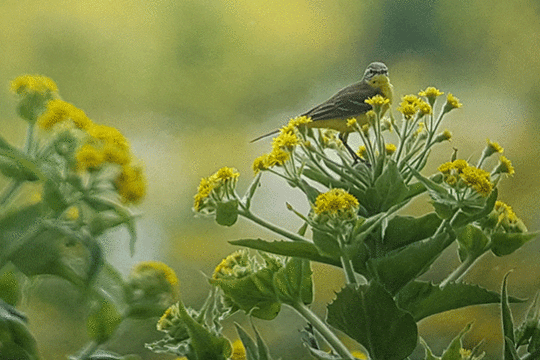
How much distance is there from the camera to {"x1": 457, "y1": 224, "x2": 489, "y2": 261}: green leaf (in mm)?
626

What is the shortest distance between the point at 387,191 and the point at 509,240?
123mm

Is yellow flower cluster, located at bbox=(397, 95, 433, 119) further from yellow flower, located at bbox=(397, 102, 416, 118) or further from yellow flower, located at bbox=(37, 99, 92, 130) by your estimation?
yellow flower, located at bbox=(37, 99, 92, 130)

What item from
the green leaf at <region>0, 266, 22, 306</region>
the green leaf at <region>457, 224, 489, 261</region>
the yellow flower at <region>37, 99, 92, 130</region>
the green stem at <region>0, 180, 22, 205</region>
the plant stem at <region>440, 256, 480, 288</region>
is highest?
the yellow flower at <region>37, 99, 92, 130</region>

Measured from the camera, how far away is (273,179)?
4.38ft

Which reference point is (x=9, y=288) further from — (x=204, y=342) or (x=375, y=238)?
(x=375, y=238)

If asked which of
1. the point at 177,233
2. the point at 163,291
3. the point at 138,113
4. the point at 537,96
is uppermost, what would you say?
the point at 138,113

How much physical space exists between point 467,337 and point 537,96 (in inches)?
20.6

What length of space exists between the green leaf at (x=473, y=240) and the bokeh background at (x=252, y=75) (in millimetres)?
Answer: 740

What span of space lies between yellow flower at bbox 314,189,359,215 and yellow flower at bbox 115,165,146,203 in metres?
0.14

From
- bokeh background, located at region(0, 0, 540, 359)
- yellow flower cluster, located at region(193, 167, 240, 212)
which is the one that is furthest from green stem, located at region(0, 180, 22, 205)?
bokeh background, located at region(0, 0, 540, 359)

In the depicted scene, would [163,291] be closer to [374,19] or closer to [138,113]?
[138,113]

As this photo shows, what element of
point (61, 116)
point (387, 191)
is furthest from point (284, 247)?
point (61, 116)

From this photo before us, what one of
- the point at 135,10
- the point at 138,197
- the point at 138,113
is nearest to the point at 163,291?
the point at 138,197

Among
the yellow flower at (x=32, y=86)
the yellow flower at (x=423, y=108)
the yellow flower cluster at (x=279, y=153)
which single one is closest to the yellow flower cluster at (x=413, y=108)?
the yellow flower at (x=423, y=108)
